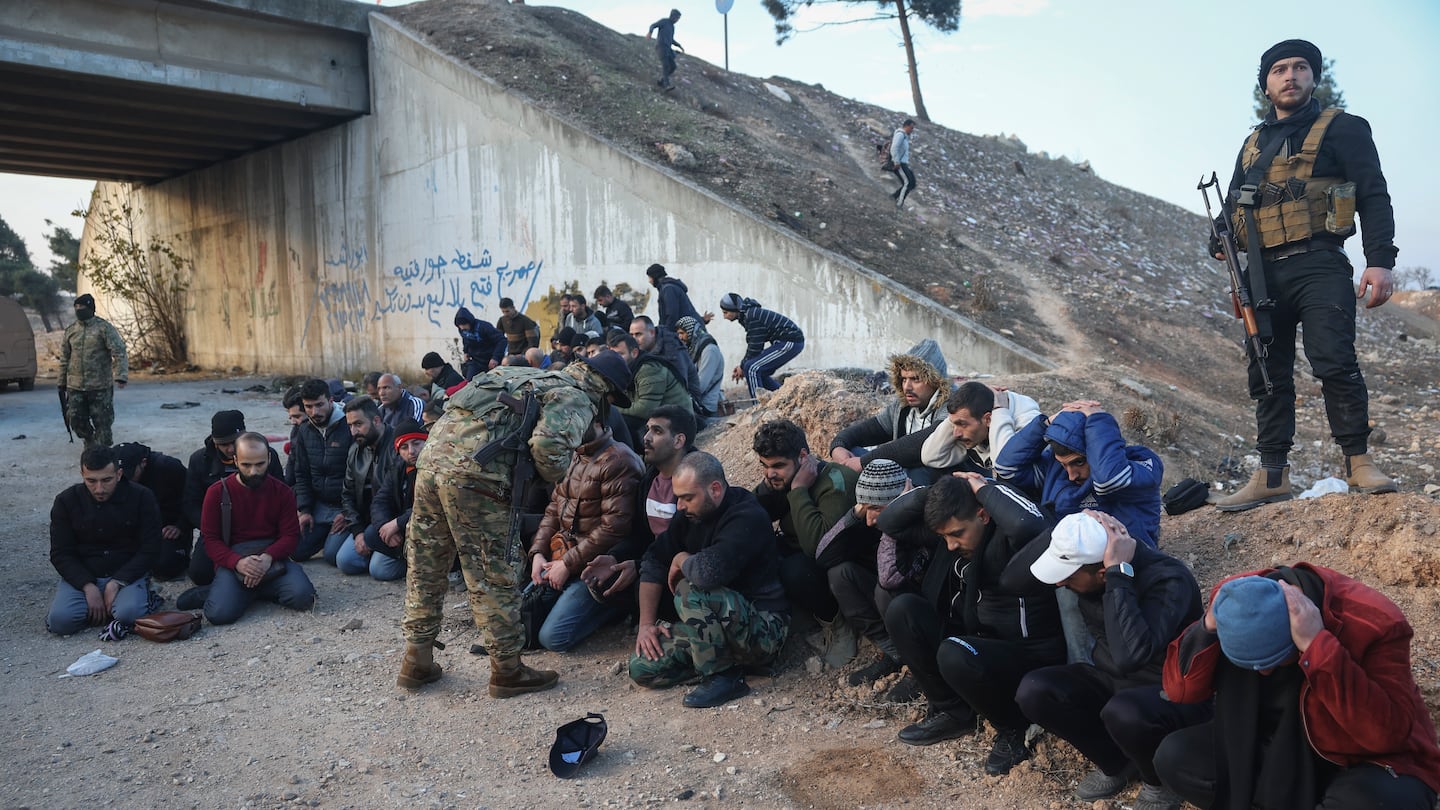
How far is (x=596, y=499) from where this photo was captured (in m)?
5.09

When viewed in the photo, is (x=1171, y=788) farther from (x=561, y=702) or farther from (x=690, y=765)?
(x=561, y=702)

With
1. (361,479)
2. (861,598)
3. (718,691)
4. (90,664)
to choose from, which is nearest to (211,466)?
(361,479)

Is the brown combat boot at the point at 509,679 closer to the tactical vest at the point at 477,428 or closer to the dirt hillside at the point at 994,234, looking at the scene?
the tactical vest at the point at 477,428

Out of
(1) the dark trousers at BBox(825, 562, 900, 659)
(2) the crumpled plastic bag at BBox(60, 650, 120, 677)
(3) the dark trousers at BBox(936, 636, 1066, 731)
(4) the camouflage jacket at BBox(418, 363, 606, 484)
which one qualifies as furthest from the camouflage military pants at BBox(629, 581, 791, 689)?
(2) the crumpled plastic bag at BBox(60, 650, 120, 677)

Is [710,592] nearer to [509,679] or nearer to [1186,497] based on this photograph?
[509,679]

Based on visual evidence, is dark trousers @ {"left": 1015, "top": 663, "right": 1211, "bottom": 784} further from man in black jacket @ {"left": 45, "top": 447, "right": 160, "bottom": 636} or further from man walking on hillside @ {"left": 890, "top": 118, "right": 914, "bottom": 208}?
man walking on hillside @ {"left": 890, "top": 118, "right": 914, "bottom": 208}

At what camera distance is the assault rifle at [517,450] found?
4199mm

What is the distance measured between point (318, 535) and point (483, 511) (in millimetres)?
3538

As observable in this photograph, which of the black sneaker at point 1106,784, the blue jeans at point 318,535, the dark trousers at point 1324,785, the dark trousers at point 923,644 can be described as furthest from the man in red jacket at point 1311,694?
Result: the blue jeans at point 318,535

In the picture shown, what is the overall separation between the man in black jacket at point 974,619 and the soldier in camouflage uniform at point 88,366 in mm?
9599

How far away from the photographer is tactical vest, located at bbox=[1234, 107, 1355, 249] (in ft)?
12.9

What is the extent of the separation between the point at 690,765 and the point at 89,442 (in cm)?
955

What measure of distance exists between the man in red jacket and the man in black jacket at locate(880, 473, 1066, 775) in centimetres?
80

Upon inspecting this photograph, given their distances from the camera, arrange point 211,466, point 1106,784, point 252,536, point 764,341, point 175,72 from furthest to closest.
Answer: point 175,72 < point 764,341 < point 211,466 < point 252,536 < point 1106,784
